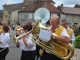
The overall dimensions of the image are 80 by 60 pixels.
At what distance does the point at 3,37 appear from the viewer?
277 inches

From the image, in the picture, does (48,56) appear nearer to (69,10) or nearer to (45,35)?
(45,35)

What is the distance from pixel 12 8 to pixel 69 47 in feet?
329

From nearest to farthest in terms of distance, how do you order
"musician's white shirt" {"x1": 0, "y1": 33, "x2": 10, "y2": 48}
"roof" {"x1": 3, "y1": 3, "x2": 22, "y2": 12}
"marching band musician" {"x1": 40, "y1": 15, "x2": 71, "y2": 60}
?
"marching band musician" {"x1": 40, "y1": 15, "x2": 71, "y2": 60}
"musician's white shirt" {"x1": 0, "y1": 33, "x2": 10, "y2": 48}
"roof" {"x1": 3, "y1": 3, "x2": 22, "y2": 12}

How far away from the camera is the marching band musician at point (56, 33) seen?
464cm

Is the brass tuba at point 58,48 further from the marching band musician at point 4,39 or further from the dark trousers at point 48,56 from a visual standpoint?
the marching band musician at point 4,39

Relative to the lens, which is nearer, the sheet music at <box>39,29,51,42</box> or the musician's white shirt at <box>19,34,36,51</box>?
the sheet music at <box>39,29,51,42</box>

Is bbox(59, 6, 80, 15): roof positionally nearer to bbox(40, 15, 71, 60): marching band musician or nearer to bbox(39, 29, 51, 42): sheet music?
bbox(40, 15, 71, 60): marching band musician

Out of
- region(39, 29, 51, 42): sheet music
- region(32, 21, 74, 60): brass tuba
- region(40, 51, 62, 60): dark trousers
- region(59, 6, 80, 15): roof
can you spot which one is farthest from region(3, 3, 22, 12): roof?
region(39, 29, 51, 42): sheet music

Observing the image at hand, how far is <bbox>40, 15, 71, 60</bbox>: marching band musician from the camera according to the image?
4.64 meters

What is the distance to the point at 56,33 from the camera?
482cm

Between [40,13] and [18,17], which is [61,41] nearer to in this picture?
[40,13]

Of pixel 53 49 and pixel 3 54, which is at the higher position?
pixel 53 49

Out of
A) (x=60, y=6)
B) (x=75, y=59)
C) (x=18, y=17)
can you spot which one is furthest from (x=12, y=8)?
(x=75, y=59)

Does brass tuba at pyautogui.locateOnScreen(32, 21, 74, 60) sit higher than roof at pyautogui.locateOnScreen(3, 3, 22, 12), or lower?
higher
